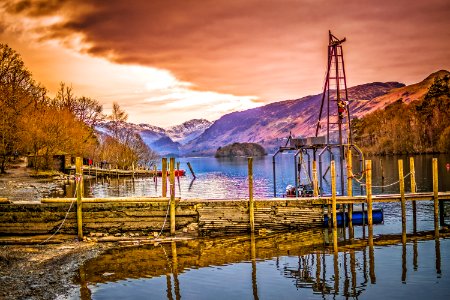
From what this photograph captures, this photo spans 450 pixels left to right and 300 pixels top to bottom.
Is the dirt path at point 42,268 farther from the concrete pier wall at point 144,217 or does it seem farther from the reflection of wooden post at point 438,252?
the reflection of wooden post at point 438,252

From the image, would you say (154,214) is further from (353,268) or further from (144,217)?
(353,268)

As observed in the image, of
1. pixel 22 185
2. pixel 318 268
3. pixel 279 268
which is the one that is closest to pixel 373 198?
pixel 318 268

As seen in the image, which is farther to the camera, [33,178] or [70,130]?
[70,130]

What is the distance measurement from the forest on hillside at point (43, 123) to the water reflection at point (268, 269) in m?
38.5

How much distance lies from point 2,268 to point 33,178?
4257 cm

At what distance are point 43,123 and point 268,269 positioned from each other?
175ft

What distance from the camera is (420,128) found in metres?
125

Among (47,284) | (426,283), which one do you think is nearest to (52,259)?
(47,284)

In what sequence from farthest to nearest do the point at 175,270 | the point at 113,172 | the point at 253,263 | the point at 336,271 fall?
the point at 113,172
the point at 253,263
the point at 175,270
the point at 336,271

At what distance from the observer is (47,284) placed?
16172mm

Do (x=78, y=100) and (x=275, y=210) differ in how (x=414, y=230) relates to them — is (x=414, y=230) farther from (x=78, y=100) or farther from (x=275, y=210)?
(x=78, y=100)

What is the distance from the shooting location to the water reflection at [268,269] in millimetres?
16344

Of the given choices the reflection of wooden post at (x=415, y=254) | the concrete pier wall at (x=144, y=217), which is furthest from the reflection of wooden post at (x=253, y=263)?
the reflection of wooden post at (x=415, y=254)

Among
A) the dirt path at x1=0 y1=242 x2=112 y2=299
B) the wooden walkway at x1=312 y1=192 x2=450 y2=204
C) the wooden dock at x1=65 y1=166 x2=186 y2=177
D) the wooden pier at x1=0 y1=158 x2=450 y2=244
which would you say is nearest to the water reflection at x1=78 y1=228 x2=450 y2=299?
the dirt path at x1=0 y1=242 x2=112 y2=299
